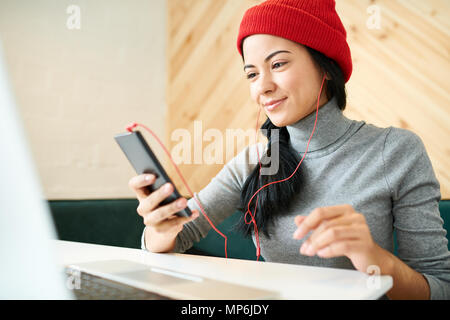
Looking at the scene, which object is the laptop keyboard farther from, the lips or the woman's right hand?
the lips

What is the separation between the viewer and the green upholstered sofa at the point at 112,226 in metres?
1.50

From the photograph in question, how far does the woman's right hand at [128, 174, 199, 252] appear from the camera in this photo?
753mm

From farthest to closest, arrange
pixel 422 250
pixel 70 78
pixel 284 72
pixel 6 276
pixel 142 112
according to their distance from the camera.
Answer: pixel 142 112 → pixel 70 78 → pixel 284 72 → pixel 422 250 → pixel 6 276

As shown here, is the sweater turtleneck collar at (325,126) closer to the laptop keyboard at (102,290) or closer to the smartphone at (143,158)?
the smartphone at (143,158)

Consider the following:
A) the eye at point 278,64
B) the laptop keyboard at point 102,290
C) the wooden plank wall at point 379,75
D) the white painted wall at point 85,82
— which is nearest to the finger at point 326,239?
the laptop keyboard at point 102,290

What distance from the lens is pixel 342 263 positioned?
909 millimetres

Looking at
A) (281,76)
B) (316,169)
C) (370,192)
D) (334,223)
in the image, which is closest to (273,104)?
(281,76)

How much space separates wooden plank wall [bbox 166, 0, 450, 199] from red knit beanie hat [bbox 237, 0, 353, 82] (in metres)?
0.60

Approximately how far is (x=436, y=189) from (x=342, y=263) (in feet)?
0.87

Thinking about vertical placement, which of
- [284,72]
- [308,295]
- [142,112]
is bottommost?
[308,295]

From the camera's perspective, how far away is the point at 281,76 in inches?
37.9

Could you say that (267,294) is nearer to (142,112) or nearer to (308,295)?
(308,295)

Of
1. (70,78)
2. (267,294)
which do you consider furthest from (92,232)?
(267,294)

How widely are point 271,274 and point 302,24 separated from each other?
0.62m
